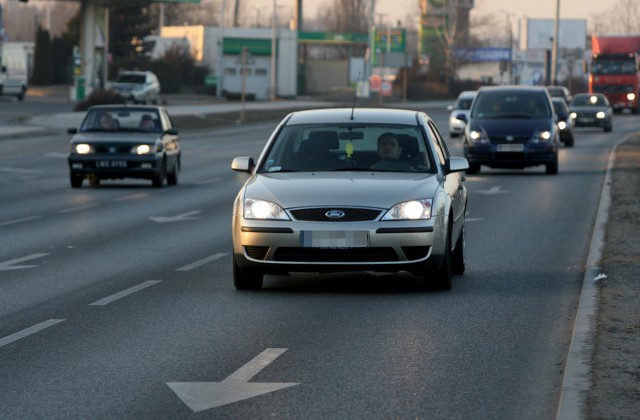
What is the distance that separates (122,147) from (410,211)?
15805mm

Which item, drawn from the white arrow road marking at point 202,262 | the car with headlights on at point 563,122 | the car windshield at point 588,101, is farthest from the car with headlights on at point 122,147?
the car windshield at point 588,101

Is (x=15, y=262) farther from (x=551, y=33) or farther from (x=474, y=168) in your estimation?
(x=551, y=33)

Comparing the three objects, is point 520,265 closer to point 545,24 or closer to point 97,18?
point 97,18

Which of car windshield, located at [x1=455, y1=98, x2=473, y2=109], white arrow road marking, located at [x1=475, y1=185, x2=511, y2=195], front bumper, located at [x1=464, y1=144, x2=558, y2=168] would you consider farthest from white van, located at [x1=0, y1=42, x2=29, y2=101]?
white arrow road marking, located at [x1=475, y1=185, x2=511, y2=195]

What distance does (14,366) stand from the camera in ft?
29.8

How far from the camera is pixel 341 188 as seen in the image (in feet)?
41.0

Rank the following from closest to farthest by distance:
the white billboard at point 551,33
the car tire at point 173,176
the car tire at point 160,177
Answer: the car tire at point 160,177 → the car tire at point 173,176 → the white billboard at point 551,33

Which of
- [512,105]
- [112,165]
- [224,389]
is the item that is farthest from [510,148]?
[224,389]

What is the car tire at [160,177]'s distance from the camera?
28.2 m

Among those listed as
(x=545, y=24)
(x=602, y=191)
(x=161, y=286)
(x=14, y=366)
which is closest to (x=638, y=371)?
(x=14, y=366)

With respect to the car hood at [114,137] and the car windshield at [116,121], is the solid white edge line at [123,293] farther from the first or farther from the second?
the car windshield at [116,121]

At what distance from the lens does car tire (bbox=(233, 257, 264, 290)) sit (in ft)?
41.5

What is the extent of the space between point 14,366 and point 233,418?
6.91 ft

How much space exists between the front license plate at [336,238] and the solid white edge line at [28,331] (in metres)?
2.11
